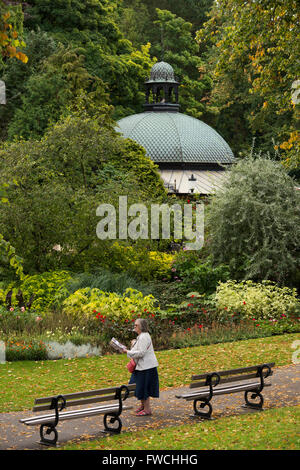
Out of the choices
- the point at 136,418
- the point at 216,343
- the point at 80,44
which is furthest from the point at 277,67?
the point at 80,44

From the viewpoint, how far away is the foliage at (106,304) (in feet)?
52.7

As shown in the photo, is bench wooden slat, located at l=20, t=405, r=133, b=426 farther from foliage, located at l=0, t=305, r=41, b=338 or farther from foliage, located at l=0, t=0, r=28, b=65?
foliage, located at l=0, t=305, r=41, b=338

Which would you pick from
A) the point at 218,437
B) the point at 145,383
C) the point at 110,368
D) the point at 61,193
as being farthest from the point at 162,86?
the point at 218,437

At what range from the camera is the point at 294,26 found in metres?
13.5

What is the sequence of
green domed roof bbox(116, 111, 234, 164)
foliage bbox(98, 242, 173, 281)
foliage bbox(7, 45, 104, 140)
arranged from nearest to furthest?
foliage bbox(98, 242, 173, 281) → foliage bbox(7, 45, 104, 140) → green domed roof bbox(116, 111, 234, 164)

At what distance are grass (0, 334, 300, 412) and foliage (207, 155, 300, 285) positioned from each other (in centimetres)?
460

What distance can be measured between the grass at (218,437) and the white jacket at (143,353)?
0.93m

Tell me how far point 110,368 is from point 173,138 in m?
24.0

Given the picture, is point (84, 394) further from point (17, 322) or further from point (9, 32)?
point (17, 322)

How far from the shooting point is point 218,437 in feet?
28.3

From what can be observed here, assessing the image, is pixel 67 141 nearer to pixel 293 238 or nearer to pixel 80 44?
pixel 293 238

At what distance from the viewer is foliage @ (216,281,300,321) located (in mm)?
18094

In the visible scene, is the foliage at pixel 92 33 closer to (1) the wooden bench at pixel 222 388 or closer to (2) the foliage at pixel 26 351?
(2) the foliage at pixel 26 351

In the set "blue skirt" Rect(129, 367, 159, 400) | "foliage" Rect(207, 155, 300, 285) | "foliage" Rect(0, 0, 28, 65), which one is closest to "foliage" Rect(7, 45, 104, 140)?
"foliage" Rect(207, 155, 300, 285)
